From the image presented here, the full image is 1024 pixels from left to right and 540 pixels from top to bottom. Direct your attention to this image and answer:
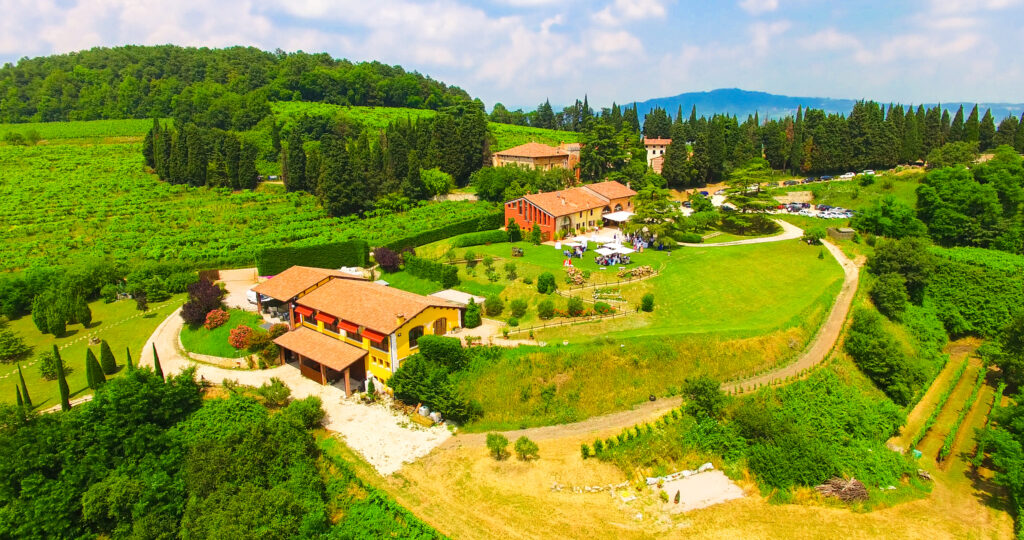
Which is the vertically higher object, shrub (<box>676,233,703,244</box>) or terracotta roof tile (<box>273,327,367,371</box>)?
shrub (<box>676,233,703,244</box>)

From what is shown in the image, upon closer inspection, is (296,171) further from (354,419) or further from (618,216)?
(354,419)

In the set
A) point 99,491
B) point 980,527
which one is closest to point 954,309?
point 980,527

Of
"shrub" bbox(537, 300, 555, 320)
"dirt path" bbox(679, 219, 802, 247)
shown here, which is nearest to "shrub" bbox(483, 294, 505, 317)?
"shrub" bbox(537, 300, 555, 320)

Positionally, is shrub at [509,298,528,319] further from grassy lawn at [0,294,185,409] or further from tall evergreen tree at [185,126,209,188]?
tall evergreen tree at [185,126,209,188]

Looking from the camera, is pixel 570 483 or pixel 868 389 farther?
pixel 868 389

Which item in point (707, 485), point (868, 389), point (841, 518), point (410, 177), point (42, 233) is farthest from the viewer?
point (410, 177)

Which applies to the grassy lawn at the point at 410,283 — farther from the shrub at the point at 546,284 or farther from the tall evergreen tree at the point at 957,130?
the tall evergreen tree at the point at 957,130

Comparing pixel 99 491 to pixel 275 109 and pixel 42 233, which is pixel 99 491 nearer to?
pixel 42 233
